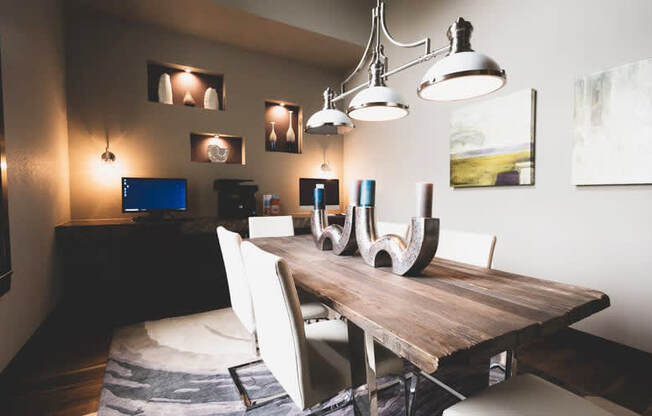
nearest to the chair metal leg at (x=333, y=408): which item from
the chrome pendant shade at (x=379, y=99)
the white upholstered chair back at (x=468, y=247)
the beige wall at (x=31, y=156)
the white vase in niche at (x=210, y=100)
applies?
the white upholstered chair back at (x=468, y=247)

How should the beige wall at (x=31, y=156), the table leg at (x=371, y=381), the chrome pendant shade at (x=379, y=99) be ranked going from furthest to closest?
the beige wall at (x=31, y=156) < the chrome pendant shade at (x=379, y=99) < the table leg at (x=371, y=381)

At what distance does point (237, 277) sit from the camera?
5.35ft

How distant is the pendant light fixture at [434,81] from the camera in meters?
1.20

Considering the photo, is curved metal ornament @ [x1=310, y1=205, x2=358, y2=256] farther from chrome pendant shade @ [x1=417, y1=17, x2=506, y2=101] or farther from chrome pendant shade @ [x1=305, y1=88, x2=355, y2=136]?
chrome pendant shade @ [x1=417, y1=17, x2=506, y2=101]

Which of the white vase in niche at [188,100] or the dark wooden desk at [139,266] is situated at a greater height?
the white vase in niche at [188,100]

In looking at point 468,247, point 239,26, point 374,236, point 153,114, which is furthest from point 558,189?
point 153,114

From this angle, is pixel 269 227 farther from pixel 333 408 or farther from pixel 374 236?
pixel 333 408

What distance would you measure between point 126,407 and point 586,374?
103 inches

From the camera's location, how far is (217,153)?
12.8ft

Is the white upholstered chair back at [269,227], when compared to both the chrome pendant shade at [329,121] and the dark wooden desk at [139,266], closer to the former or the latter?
the dark wooden desk at [139,266]

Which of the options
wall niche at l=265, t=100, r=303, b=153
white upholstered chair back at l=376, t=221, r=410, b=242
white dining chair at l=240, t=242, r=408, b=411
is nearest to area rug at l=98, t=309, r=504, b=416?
white dining chair at l=240, t=242, r=408, b=411

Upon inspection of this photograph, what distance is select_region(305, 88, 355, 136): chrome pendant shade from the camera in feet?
6.56

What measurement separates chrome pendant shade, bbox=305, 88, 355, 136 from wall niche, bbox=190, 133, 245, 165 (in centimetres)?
211

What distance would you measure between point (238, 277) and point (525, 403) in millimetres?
1258
